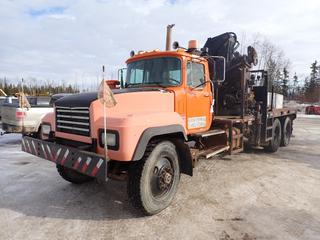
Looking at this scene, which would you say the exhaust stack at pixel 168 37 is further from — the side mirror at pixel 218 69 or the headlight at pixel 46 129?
the headlight at pixel 46 129

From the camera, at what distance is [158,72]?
517cm

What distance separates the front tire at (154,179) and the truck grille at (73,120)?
97cm

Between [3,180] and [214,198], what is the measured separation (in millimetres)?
4206

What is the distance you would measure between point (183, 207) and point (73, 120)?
7.35 ft

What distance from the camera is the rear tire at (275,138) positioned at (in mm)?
9047

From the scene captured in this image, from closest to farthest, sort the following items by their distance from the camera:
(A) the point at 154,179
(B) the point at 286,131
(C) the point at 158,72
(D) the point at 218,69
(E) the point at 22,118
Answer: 1. (A) the point at 154,179
2. (C) the point at 158,72
3. (D) the point at 218,69
4. (E) the point at 22,118
5. (B) the point at 286,131

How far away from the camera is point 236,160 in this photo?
7.79 meters

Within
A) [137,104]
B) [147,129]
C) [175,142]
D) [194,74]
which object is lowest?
[175,142]

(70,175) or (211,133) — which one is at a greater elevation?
(211,133)

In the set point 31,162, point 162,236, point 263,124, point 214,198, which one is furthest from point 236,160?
point 31,162

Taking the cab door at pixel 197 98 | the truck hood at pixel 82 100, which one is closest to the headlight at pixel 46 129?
the truck hood at pixel 82 100

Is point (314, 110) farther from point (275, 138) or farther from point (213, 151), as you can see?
point (213, 151)

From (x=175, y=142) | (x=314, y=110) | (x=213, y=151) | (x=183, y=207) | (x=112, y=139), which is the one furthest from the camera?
(x=314, y=110)

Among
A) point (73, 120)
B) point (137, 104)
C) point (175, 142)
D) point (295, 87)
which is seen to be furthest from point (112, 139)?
point (295, 87)
